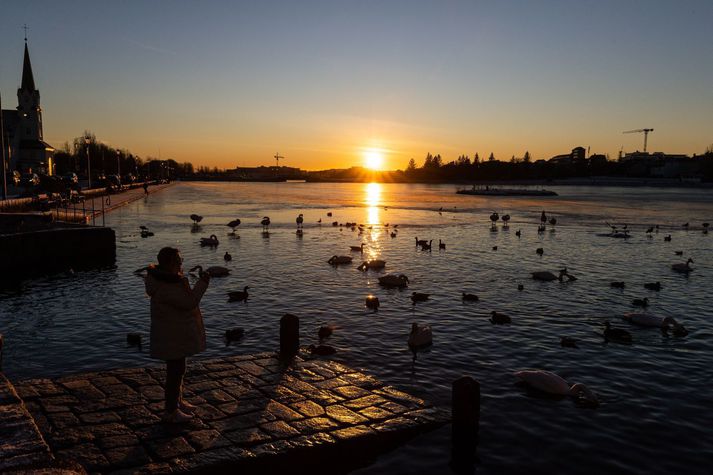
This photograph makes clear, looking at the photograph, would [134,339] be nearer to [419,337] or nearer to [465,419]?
[419,337]

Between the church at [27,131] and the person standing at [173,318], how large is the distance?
418 ft

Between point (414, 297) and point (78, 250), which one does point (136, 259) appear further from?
point (414, 297)

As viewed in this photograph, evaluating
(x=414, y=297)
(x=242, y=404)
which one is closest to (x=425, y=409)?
(x=242, y=404)

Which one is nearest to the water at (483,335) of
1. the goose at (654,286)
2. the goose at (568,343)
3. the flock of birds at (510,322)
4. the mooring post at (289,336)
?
the goose at (568,343)

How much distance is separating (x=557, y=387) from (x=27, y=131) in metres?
158

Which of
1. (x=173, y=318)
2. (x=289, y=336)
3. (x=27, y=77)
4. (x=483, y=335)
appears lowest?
(x=483, y=335)

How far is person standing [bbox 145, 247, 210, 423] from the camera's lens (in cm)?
754

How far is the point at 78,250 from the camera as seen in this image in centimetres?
2930

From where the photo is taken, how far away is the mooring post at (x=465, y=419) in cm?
867

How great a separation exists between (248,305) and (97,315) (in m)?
4.92

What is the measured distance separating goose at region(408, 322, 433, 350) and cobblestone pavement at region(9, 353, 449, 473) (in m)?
3.54

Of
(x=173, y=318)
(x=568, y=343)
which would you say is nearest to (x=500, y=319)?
(x=568, y=343)

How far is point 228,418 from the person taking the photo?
849 centimetres

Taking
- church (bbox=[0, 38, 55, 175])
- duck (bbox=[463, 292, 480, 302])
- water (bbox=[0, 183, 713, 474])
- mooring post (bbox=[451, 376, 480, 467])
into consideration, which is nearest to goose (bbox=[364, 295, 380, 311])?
water (bbox=[0, 183, 713, 474])
